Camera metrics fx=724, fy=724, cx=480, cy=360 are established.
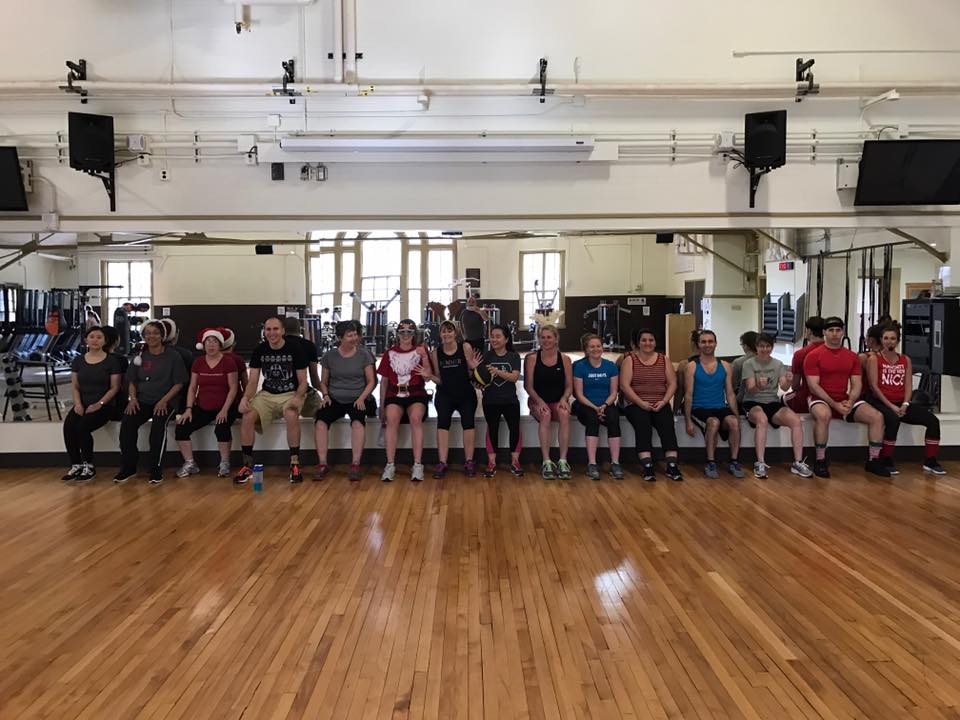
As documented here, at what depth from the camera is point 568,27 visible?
→ 19.5ft

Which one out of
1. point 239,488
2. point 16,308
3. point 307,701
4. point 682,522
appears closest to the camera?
point 307,701

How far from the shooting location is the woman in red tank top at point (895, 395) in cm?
Answer: 574

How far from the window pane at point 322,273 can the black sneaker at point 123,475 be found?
2.08 metres

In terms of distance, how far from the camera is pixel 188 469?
5676 millimetres

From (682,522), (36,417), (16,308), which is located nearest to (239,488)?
(36,417)

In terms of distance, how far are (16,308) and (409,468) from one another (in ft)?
12.0

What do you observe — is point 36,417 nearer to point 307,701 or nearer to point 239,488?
point 239,488

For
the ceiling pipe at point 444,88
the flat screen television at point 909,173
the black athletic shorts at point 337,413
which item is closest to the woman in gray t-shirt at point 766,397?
the flat screen television at point 909,173

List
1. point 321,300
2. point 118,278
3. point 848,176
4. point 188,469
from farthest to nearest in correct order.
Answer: point 321,300 < point 118,278 < point 848,176 < point 188,469

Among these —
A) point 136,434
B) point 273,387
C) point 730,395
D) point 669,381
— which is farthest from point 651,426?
point 136,434

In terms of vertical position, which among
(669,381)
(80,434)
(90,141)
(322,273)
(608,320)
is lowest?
(80,434)

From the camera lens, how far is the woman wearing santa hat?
5695 millimetres

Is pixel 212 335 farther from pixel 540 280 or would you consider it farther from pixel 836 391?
pixel 836 391

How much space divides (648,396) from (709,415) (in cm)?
50
